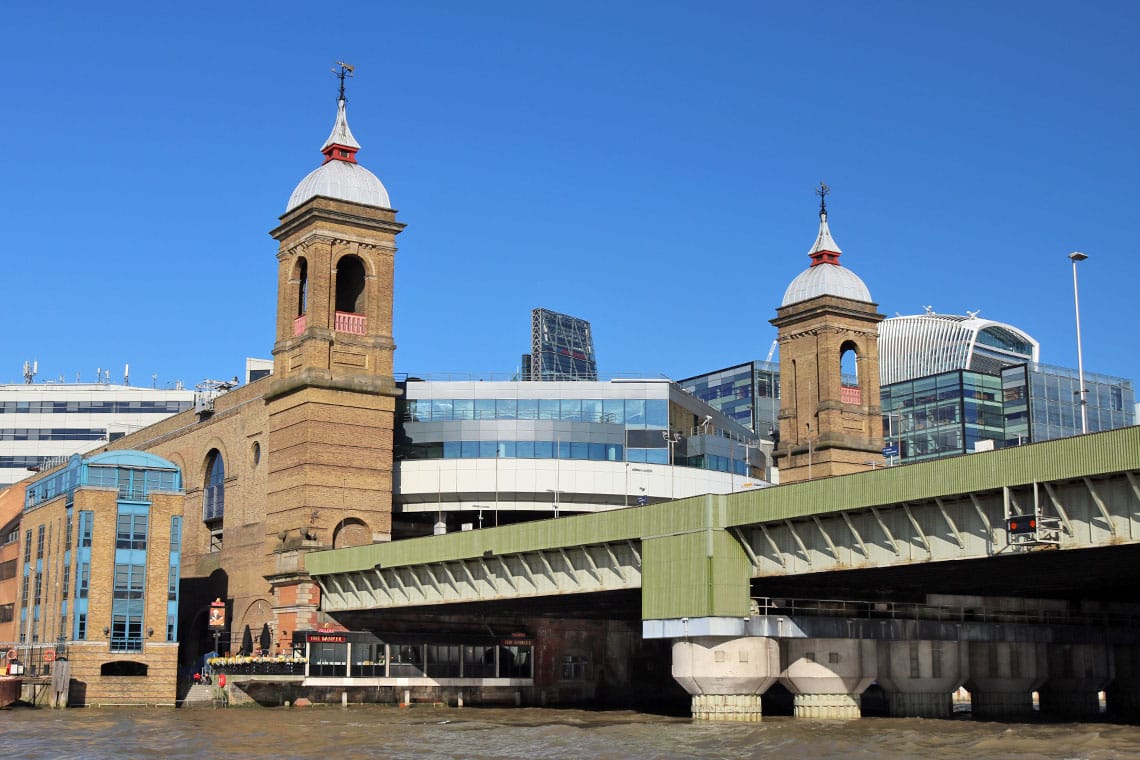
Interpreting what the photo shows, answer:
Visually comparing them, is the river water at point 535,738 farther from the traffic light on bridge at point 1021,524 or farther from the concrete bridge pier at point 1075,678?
the concrete bridge pier at point 1075,678

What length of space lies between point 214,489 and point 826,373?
47.8 meters

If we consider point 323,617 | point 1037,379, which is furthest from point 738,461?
point 1037,379

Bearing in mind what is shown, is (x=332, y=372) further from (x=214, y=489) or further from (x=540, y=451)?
(x=214, y=489)

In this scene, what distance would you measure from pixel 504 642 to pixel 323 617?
1079 centimetres

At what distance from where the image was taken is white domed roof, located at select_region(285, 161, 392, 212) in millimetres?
89938

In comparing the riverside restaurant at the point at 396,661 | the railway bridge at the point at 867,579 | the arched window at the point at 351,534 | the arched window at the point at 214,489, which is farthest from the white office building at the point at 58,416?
the railway bridge at the point at 867,579

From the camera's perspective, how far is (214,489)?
330ft

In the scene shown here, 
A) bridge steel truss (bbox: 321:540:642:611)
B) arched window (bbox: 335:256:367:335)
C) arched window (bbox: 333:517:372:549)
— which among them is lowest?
bridge steel truss (bbox: 321:540:642:611)

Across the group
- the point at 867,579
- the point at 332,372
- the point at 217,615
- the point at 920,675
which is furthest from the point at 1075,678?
the point at 217,615

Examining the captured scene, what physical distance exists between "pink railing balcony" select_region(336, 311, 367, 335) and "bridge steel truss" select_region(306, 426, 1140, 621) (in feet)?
58.4

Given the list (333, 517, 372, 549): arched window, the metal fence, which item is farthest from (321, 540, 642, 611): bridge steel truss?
the metal fence

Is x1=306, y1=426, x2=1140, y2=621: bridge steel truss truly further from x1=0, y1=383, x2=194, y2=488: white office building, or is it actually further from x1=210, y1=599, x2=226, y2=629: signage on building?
x1=0, y1=383, x2=194, y2=488: white office building

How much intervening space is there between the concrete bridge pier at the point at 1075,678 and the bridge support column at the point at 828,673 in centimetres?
1395

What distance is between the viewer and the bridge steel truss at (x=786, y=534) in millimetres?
44281
